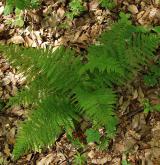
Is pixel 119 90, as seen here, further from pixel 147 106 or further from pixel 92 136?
pixel 92 136

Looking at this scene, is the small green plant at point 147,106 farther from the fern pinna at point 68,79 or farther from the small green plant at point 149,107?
the fern pinna at point 68,79

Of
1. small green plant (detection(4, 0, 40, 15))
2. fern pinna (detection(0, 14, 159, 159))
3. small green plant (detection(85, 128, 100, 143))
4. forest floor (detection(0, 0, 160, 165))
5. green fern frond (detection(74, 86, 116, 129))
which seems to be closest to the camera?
green fern frond (detection(74, 86, 116, 129))

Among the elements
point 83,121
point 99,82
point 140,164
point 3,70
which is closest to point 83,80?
point 99,82

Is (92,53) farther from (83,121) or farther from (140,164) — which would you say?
(140,164)

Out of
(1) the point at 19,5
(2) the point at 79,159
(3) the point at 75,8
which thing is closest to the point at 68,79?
(2) the point at 79,159

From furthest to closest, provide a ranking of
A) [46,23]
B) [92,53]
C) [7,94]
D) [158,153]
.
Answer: [46,23] → [7,94] → [92,53] → [158,153]

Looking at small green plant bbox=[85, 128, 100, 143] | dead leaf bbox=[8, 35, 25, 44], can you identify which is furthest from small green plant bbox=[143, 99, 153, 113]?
dead leaf bbox=[8, 35, 25, 44]

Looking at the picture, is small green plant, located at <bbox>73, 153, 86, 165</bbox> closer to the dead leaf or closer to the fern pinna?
the fern pinna
